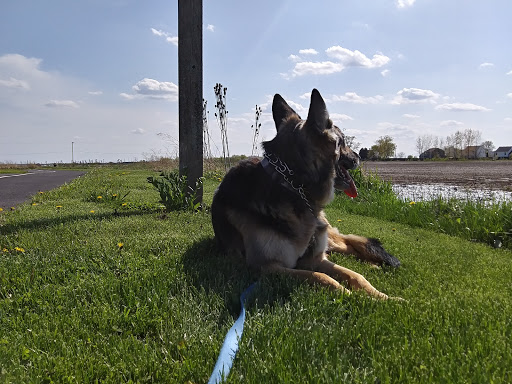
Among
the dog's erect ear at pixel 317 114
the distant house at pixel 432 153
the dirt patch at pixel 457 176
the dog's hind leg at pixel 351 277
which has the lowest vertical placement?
the dog's hind leg at pixel 351 277

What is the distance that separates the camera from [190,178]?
7234mm

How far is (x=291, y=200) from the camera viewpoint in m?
3.59

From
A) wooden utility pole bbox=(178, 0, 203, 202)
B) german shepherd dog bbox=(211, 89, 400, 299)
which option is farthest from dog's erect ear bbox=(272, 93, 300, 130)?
wooden utility pole bbox=(178, 0, 203, 202)

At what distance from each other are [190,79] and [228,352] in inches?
224

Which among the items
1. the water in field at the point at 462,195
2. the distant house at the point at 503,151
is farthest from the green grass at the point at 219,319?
the distant house at the point at 503,151

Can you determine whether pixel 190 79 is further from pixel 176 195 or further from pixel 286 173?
pixel 286 173

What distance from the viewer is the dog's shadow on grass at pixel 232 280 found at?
2.98m

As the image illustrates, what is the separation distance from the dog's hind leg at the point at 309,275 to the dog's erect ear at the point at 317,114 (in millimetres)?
1352

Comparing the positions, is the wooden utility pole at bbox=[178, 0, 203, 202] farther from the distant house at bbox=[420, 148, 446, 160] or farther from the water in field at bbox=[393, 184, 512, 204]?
the distant house at bbox=[420, 148, 446, 160]

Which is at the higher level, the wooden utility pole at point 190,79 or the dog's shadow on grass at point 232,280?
the wooden utility pole at point 190,79

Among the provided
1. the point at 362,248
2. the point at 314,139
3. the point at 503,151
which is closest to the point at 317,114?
the point at 314,139

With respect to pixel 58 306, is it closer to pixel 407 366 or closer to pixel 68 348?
pixel 68 348

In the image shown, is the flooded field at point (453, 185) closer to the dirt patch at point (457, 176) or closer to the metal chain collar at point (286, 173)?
the dirt patch at point (457, 176)

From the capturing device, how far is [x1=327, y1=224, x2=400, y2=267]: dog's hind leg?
13.9 feet
